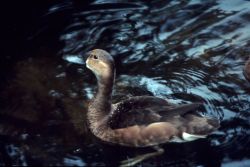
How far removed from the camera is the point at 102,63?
6.02 metres

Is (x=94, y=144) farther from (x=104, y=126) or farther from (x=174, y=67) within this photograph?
(x=174, y=67)

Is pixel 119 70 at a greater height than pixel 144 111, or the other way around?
pixel 144 111

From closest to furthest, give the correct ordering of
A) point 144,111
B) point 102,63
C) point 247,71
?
point 144,111, point 102,63, point 247,71

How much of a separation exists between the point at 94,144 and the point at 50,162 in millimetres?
489

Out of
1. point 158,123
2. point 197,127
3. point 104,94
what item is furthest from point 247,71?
point 104,94

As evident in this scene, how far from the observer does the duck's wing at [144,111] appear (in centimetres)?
565

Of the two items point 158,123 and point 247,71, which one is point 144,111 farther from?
point 247,71

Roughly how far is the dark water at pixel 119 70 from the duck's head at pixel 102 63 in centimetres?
50

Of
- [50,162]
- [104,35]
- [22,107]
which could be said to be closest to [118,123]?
[50,162]

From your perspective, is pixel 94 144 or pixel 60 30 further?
pixel 60 30

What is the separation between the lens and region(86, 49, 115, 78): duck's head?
5.99m

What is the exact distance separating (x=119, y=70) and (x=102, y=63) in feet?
3.25

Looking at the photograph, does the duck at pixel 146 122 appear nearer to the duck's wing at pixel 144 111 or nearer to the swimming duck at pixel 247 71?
the duck's wing at pixel 144 111

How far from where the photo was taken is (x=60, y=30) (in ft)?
26.2
